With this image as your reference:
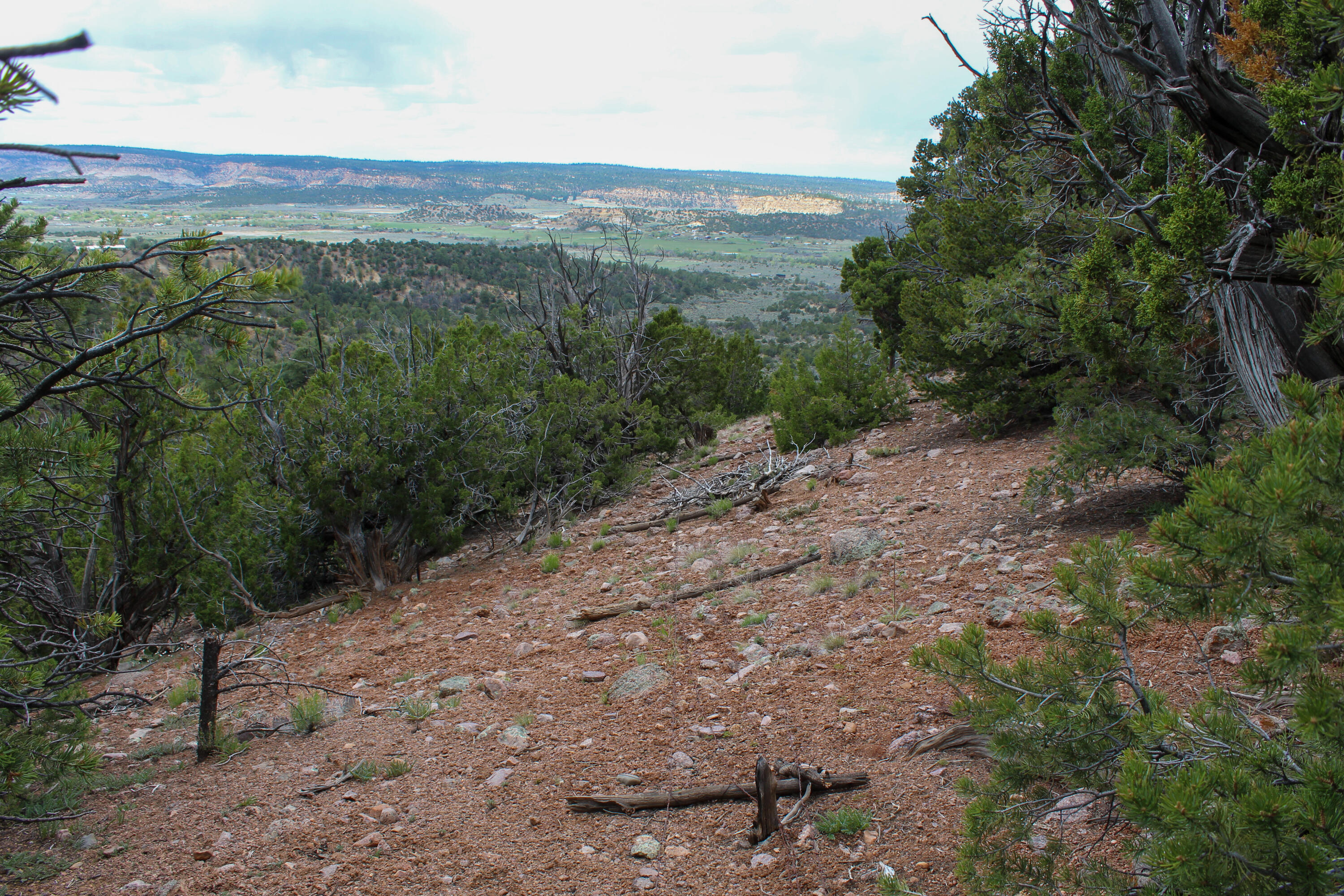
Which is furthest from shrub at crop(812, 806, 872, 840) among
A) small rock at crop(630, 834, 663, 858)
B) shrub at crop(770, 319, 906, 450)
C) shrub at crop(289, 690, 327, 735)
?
shrub at crop(770, 319, 906, 450)

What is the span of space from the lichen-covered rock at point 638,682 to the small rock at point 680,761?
0.83 metres

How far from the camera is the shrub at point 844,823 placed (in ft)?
10.5

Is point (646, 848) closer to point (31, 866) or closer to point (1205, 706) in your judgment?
point (1205, 706)

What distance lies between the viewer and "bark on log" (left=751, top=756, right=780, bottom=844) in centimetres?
321

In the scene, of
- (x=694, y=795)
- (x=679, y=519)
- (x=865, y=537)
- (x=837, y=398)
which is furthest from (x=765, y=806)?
(x=837, y=398)

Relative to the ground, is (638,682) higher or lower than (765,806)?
lower

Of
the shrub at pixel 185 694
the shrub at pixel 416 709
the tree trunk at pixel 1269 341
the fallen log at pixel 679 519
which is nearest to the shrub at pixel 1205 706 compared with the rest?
the tree trunk at pixel 1269 341

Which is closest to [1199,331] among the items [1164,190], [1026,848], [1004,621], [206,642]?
[1164,190]

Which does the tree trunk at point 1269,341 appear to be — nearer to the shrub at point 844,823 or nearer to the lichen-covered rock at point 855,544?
the shrub at point 844,823

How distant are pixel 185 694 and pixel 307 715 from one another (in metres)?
1.69

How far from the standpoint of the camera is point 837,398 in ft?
39.1

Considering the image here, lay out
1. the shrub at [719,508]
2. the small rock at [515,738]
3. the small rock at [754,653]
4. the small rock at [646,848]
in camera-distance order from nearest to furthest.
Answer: the small rock at [646,848] → the small rock at [515,738] → the small rock at [754,653] → the shrub at [719,508]

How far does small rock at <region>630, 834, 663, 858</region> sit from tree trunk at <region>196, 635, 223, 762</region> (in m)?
2.74

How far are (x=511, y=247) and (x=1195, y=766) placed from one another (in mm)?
58056
